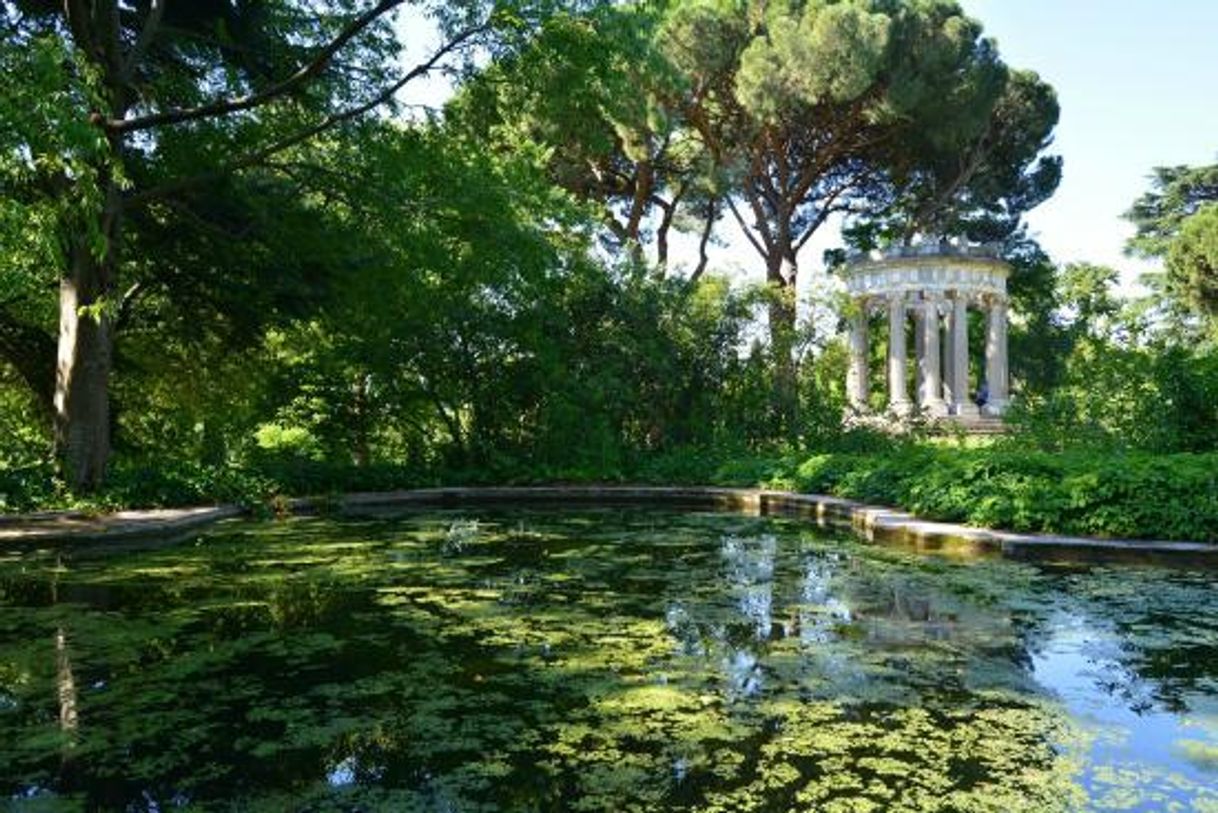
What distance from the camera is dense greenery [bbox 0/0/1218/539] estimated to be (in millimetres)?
10078

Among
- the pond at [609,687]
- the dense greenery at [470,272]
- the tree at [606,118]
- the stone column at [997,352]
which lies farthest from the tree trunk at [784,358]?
the stone column at [997,352]

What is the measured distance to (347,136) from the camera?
1236 centimetres

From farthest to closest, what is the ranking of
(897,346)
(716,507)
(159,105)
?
(897,346) < (716,507) < (159,105)

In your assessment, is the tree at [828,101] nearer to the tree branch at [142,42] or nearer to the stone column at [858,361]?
the stone column at [858,361]

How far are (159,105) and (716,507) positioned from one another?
362 inches

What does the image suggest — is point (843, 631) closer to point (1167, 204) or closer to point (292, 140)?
point (292, 140)

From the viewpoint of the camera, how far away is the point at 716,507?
1423cm

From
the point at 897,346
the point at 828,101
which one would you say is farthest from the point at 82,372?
the point at 897,346

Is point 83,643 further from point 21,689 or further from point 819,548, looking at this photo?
point 819,548

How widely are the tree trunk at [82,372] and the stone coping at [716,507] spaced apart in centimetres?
103

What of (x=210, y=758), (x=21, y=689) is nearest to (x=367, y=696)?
(x=210, y=758)

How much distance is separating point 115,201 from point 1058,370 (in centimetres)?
3157

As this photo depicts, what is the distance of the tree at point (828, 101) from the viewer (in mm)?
23031

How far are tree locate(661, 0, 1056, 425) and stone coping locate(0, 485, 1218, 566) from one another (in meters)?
10.4
